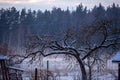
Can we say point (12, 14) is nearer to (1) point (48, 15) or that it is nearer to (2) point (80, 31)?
(1) point (48, 15)

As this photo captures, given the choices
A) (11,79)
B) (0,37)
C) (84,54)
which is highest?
(0,37)

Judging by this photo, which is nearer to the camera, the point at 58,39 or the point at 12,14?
the point at 58,39

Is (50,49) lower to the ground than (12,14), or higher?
lower

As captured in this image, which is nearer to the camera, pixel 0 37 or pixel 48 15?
pixel 0 37

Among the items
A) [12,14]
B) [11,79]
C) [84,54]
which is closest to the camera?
[11,79]

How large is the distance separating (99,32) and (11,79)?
6171 mm

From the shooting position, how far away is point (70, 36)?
1930 centimetres

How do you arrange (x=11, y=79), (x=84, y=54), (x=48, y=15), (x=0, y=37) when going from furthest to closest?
(x=48, y=15)
(x=0, y=37)
(x=84, y=54)
(x=11, y=79)

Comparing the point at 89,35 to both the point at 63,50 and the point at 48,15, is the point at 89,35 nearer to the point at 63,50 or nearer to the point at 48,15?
the point at 63,50

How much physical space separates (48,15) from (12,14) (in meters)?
11.8

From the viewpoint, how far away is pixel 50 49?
63.9 ft

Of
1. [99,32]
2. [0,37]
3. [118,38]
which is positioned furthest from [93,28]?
[0,37]

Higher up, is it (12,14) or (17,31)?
(12,14)

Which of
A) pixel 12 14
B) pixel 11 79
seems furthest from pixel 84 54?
pixel 12 14
